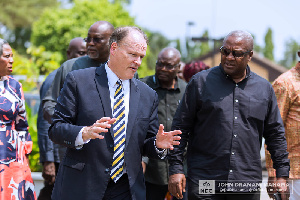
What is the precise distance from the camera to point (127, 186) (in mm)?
3617

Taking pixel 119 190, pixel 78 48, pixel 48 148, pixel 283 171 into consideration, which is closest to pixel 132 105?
pixel 119 190

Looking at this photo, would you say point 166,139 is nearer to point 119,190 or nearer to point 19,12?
point 119,190

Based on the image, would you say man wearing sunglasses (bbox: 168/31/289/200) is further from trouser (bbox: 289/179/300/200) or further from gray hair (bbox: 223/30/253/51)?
Result: trouser (bbox: 289/179/300/200)

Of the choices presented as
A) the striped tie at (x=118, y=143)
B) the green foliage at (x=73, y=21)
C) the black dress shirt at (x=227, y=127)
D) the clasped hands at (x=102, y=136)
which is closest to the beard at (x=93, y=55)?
the black dress shirt at (x=227, y=127)

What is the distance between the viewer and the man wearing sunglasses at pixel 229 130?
4.31 meters

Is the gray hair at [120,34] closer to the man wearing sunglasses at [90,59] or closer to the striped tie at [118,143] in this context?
the striped tie at [118,143]

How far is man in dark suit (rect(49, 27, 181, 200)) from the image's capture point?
11.4ft

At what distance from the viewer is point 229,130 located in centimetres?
430

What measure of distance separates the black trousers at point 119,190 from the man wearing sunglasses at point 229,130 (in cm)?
84

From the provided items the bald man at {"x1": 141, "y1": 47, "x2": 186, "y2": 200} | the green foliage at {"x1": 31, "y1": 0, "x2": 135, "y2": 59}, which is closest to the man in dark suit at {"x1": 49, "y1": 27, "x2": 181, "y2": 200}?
the bald man at {"x1": 141, "y1": 47, "x2": 186, "y2": 200}

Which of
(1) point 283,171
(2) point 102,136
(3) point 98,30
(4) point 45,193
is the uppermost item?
(3) point 98,30

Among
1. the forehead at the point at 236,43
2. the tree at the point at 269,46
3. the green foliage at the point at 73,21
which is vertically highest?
the green foliage at the point at 73,21

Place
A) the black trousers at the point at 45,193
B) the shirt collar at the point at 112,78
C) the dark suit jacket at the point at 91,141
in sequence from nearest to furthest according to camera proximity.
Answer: the dark suit jacket at the point at 91,141, the shirt collar at the point at 112,78, the black trousers at the point at 45,193

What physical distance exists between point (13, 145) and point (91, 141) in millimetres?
1619
